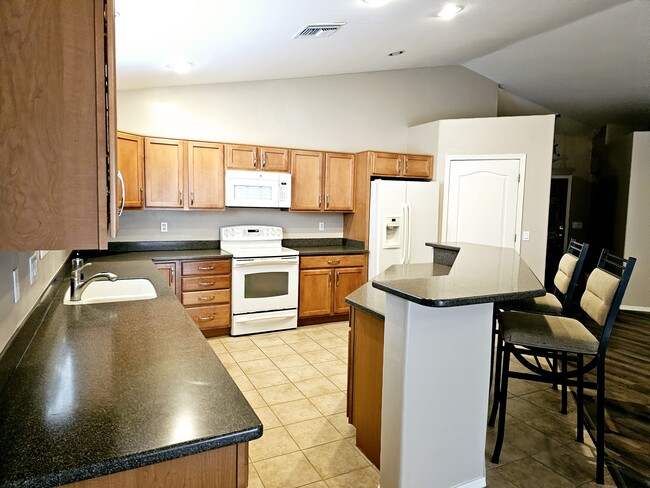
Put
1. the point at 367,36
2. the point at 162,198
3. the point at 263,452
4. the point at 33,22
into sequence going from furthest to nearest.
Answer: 1. the point at 162,198
2. the point at 367,36
3. the point at 263,452
4. the point at 33,22

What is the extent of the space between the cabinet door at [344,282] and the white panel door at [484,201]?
1.35 m

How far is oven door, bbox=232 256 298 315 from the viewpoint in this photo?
439 centimetres

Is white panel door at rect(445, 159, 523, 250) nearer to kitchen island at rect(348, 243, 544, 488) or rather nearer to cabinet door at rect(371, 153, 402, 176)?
cabinet door at rect(371, 153, 402, 176)

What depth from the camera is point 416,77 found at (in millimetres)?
5805

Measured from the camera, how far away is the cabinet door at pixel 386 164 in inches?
200

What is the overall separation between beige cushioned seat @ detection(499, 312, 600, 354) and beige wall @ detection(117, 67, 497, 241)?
3383mm

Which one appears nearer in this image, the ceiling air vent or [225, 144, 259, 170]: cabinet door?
the ceiling air vent

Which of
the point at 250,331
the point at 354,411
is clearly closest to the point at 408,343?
the point at 354,411

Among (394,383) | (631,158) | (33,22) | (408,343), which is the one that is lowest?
(394,383)

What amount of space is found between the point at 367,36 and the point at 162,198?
2580mm

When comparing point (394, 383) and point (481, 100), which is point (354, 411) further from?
point (481, 100)

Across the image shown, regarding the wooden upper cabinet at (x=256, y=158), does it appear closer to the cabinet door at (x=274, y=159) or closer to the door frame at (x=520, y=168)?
the cabinet door at (x=274, y=159)

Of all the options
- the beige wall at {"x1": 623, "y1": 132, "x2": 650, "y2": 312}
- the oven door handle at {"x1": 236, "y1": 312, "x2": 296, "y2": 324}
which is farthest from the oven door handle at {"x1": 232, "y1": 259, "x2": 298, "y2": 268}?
the beige wall at {"x1": 623, "y1": 132, "x2": 650, "y2": 312}

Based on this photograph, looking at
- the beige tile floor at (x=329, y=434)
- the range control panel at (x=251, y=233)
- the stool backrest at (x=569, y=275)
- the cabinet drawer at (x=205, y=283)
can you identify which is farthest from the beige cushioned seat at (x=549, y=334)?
the range control panel at (x=251, y=233)
